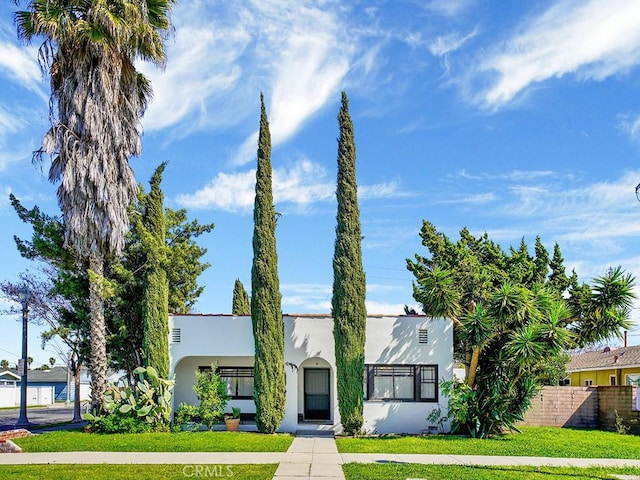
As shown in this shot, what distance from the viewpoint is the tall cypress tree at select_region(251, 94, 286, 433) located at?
1764cm

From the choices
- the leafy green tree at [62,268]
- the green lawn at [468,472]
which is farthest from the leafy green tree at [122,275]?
the green lawn at [468,472]

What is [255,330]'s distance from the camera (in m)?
18.1

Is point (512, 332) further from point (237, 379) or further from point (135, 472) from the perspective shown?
point (135, 472)

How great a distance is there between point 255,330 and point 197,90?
23.5 feet

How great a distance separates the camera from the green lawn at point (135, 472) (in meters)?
10.4

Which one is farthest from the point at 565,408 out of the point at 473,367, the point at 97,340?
the point at 97,340

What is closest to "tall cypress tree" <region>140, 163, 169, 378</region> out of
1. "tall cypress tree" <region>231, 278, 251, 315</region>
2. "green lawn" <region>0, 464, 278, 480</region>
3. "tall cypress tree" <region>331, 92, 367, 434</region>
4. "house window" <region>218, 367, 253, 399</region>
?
"house window" <region>218, 367, 253, 399</region>

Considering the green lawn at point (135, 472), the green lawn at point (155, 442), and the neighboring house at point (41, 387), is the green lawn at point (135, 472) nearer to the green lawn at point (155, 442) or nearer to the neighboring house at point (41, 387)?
the green lawn at point (155, 442)

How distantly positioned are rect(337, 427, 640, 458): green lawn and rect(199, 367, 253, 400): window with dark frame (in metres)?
4.77

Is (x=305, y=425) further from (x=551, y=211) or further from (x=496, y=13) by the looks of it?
(x=496, y=13)

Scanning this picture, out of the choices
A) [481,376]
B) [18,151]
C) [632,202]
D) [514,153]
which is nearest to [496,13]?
[514,153]

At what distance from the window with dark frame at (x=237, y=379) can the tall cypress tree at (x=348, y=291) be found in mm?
3806

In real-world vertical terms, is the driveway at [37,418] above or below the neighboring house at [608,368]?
below

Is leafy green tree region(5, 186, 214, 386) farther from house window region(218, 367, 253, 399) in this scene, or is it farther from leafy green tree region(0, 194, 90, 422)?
house window region(218, 367, 253, 399)
